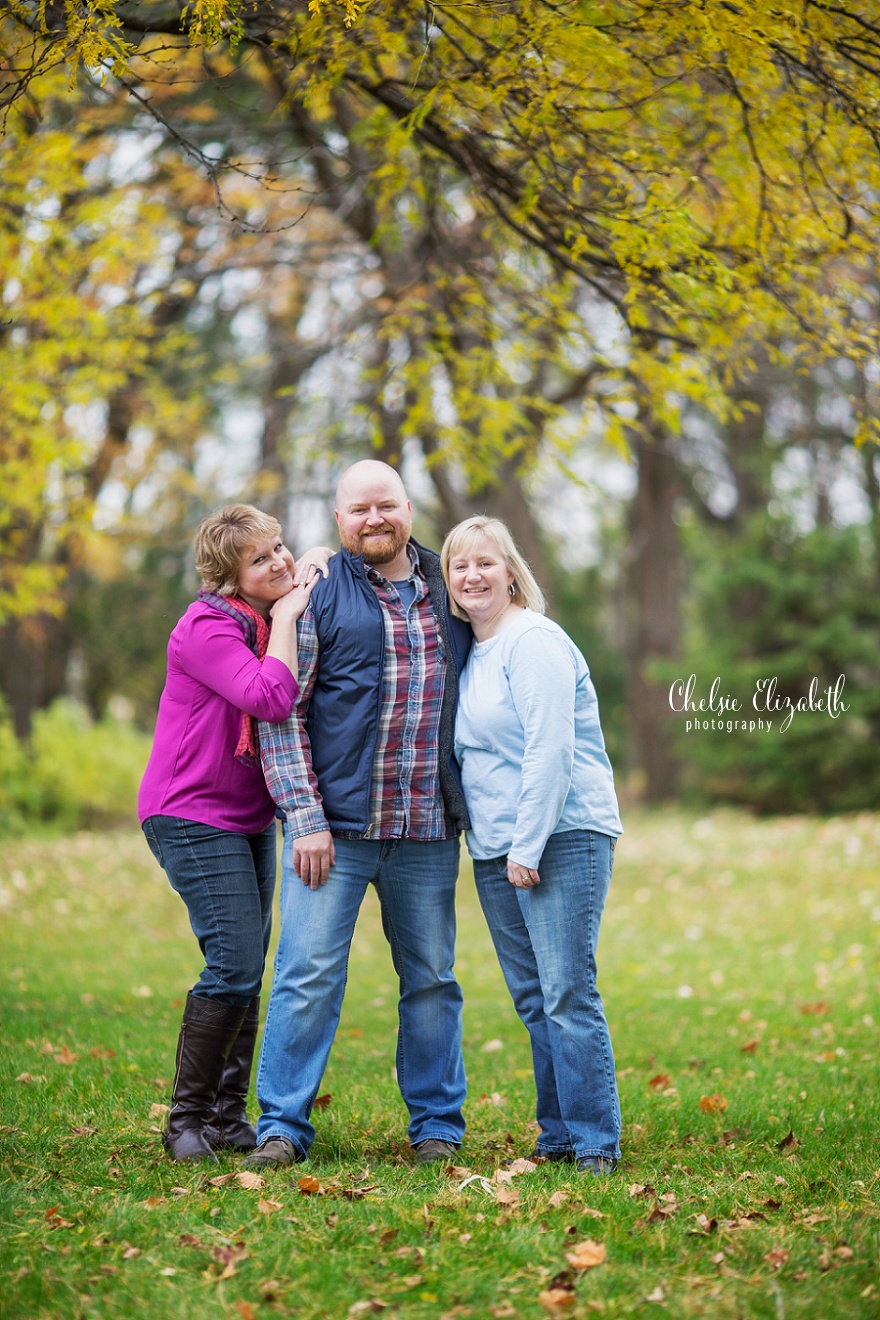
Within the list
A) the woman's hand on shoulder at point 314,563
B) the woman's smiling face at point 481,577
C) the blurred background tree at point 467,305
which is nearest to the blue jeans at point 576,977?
the woman's smiling face at point 481,577

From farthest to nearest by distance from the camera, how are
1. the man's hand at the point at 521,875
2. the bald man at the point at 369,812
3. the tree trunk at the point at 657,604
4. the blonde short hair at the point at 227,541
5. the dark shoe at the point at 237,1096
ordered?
the tree trunk at the point at 657,604 < the dark shoe at the point at 237,1096 < the blonde short hair at the point at 227,541 < the bald man at the point at 369,812 < the man's hand at the point at 521,875

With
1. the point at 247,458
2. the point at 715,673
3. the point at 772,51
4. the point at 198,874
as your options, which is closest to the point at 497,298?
the point at 772,51

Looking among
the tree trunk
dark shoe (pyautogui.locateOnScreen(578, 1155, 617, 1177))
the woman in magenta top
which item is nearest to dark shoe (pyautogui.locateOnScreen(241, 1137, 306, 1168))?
the woman in magenta top

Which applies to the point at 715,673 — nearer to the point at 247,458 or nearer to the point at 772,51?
the point at 247,458

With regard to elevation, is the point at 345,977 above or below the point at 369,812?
below

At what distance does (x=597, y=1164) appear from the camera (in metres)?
3.76

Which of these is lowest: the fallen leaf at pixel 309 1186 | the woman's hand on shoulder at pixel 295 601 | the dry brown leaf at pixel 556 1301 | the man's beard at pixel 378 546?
the fallen leaf at pixel 309 1186

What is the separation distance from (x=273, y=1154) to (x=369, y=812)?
1.11 metres

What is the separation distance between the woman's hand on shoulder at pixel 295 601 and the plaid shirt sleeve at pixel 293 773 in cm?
9

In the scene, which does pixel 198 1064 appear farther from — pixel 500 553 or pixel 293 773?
pixel 500 553

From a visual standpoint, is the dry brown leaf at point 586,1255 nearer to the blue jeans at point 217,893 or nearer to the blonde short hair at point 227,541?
the blue jeans at point 217,893

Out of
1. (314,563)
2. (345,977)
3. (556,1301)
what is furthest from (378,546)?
(556,1301)

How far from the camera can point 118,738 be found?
16.8 metres

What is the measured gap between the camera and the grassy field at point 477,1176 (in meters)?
2.84
